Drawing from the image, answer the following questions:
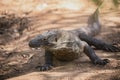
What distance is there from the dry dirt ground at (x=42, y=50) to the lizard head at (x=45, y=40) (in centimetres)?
43

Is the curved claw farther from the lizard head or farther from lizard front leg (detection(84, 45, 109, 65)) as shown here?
the lizard head

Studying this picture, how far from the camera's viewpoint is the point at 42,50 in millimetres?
6758

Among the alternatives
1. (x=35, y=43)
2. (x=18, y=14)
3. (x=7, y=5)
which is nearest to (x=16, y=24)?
(x=18, y=14)

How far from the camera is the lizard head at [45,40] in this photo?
526 cm

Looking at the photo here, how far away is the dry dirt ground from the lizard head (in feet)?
1.39

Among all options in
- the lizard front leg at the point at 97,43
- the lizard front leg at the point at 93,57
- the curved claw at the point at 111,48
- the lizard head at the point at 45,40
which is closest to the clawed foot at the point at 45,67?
the lizard head at the point at 45,40

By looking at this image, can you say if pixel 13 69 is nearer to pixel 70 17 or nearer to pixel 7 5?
pixel 70 17

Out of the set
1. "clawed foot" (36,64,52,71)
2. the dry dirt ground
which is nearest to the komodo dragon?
"clawed foot" (36,64,52,71)

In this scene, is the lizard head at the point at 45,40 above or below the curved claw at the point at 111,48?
above

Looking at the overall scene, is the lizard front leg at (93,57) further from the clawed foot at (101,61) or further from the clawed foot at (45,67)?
the clawed foot at (45,67)

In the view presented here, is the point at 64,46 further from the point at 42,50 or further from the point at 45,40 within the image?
the point at 42,50

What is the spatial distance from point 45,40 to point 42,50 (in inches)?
55.1

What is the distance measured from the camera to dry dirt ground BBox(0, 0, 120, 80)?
520cm

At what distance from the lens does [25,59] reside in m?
6.68
